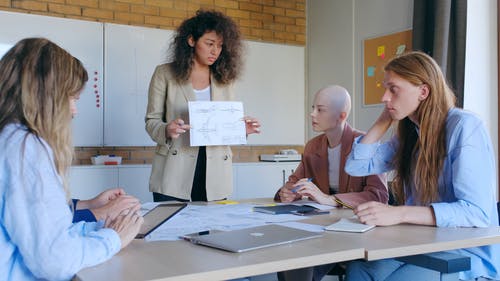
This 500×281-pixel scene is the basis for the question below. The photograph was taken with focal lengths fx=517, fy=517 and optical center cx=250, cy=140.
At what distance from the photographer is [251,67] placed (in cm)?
488

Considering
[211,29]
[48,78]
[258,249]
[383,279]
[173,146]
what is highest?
[211,29]

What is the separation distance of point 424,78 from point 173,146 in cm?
120

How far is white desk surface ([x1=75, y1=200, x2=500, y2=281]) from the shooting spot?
1.00 m

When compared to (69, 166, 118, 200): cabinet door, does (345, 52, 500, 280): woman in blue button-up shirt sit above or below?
above

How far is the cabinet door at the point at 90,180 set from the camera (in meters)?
3.86

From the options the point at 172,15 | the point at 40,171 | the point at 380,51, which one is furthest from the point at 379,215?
the point at 172,15

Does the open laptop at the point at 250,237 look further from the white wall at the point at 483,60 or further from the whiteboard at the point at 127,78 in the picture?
the whiteboard at the point at 127,78

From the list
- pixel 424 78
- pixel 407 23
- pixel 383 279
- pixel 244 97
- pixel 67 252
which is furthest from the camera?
pixel 244 97

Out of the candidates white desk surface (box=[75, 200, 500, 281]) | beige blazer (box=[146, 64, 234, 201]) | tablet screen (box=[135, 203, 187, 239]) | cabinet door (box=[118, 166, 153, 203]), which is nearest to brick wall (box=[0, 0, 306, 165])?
cabinet door (box=[118, 166, 153, 203])

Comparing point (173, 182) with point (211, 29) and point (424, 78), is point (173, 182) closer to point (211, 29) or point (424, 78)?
point (211, 29)

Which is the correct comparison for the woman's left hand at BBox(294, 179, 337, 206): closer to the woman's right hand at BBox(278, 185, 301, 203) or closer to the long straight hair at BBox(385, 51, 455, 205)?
the woman's right hand at BBox(278, 185, 301, 203)

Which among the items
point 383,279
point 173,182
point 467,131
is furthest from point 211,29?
point 383,279

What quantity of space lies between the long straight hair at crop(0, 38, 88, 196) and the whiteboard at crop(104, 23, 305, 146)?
311cm

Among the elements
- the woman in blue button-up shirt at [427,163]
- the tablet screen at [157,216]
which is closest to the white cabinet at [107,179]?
the tablet screen at [157,216]
